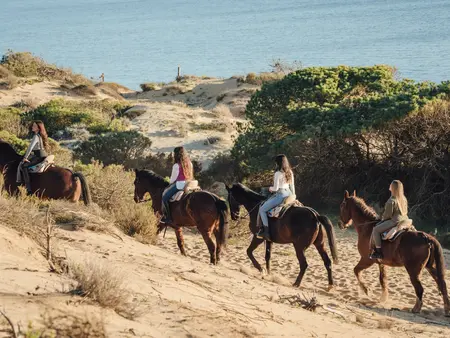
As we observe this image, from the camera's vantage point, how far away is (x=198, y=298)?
32.5 feet

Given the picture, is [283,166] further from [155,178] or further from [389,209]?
[155,178]

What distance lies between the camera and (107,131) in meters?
34.1

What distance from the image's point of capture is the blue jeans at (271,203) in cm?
1456

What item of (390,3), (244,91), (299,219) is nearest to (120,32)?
(390,3)

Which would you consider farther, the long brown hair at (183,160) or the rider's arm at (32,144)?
the rider's arm at (32,144)

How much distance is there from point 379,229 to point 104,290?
7027 millimetres

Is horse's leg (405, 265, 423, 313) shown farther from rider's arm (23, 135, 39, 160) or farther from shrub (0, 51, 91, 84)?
shrub (0, 51, 91, 84)

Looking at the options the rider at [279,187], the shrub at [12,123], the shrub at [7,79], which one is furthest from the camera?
the shrub at [7,79]

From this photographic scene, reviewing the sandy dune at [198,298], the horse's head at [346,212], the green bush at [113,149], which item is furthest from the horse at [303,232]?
the green bush at [113,149]

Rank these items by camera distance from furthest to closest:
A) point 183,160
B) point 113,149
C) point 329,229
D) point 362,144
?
1. point 113,149
2. point 362,144
3. point 183,160
4. point 329,229

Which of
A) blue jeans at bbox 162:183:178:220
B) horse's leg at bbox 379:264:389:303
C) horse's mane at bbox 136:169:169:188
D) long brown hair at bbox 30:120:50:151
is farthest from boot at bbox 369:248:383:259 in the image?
long brown hair at bbox 30:120:50:151

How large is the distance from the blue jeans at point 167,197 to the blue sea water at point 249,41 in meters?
66.6

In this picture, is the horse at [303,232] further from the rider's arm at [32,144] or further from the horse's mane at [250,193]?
the rider's arm at [32,144]

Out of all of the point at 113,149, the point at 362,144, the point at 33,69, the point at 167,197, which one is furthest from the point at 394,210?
the point at 33,69
